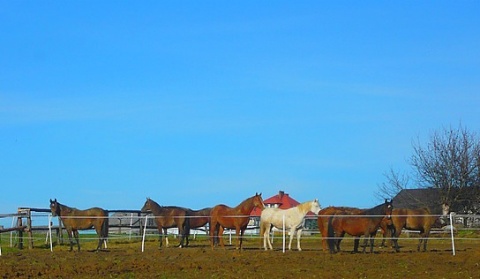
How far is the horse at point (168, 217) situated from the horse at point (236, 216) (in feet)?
7.45

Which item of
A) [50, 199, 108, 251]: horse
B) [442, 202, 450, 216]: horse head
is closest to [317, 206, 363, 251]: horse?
[50, 199, 108, 251]: horse

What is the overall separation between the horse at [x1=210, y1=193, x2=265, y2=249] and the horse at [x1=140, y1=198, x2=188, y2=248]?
7.45 ft

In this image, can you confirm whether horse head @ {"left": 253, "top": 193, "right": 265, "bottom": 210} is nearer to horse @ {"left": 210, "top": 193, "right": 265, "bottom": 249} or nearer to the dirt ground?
horse @ {"left": 210, "top": 193, "right": 265, "bottom": 249}

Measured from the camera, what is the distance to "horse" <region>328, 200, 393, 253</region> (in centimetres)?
2053

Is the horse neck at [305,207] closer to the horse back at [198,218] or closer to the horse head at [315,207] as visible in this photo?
the horse head at [315,207]

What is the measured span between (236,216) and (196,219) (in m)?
4.22

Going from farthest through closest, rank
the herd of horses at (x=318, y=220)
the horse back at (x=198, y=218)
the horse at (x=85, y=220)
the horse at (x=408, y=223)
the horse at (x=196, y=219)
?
the horse back at (x=198, y=218), the horse at (x=196, y=219), the horse at (x=85, y=220), the horse at (x=408, y=223), the herd of horses at (x=318, y=220)

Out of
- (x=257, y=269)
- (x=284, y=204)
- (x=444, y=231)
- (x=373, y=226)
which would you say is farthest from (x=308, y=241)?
(x=284, y=204)

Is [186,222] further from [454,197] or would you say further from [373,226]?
[454,197]

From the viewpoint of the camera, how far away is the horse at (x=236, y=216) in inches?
890

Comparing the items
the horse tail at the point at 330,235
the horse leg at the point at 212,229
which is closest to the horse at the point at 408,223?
the horse tail at the point at 330,235

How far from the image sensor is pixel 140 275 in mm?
Answer: 14617

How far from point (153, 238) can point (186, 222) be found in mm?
5681

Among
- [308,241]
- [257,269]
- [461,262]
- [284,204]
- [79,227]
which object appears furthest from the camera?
[284,204]
